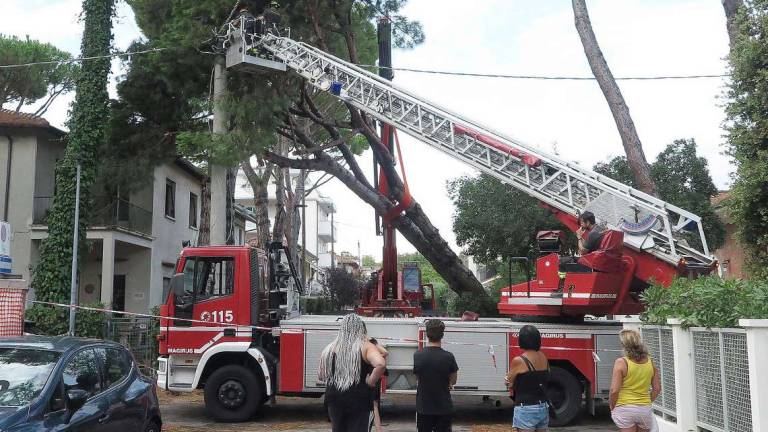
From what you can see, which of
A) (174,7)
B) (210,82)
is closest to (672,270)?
(210,82)

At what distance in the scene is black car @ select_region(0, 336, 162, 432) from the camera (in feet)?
18.7

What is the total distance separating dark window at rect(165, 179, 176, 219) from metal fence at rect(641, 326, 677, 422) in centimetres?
2119

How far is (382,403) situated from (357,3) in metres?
11.0

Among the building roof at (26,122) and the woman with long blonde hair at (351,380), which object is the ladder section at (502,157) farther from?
the building roof at (26,122)

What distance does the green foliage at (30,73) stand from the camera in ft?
94.0

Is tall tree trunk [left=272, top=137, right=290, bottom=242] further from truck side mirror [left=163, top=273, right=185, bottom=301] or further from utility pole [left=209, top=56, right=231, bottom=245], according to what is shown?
truck side mirror [left=163, top=273, right=185, bottom=301]

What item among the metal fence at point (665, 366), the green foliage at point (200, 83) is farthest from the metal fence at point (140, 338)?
the metal fence at point (665, 366)

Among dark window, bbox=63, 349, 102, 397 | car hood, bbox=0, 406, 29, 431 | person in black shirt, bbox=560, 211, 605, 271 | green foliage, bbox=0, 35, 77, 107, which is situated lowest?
car hood, bbox=0, 406, 29, 431

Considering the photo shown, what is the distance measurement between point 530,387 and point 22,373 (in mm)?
4443

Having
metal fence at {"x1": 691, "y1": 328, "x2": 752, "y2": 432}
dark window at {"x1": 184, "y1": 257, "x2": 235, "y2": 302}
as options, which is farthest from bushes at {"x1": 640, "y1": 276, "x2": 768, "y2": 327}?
dark window at {"x1": 184, "y1": 257, "x2": 235, "y2": 302}

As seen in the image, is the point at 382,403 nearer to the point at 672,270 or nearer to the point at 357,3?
the point at 672,270

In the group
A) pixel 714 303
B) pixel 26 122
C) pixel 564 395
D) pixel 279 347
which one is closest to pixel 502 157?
pixel 564 395

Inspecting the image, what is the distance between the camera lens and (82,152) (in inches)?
738

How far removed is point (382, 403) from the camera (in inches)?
527
